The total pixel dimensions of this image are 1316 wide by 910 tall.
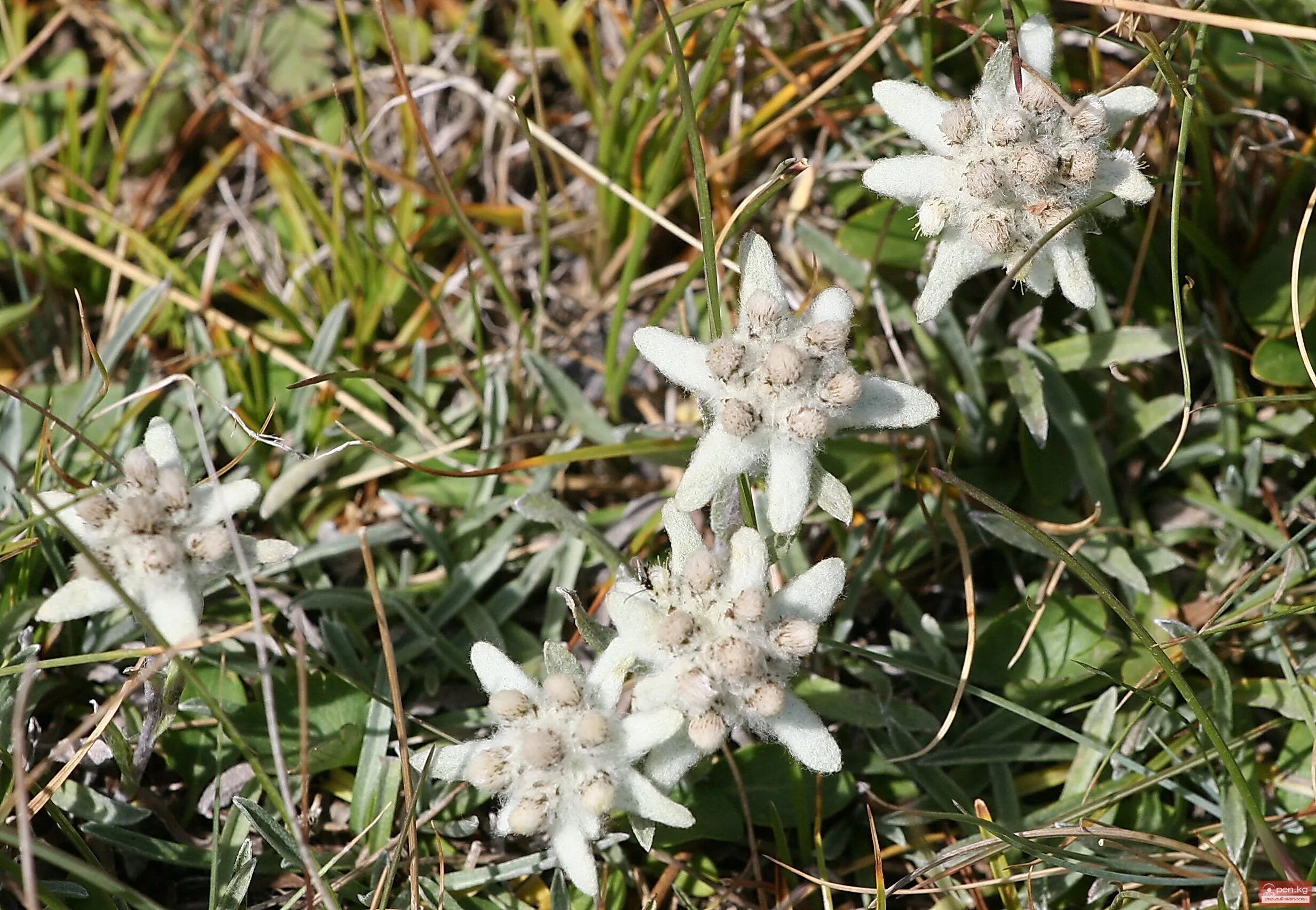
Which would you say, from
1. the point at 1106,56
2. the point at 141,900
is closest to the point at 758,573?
the point at 141,900

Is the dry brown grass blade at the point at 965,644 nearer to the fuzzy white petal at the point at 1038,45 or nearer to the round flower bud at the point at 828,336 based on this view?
the round flower bud at the point at 828,336

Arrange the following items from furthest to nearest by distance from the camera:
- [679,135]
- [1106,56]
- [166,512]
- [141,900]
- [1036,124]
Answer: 1. [1106,56]
2. [679,135]
3. [1036,124]
4. [166,512]
5. [141,900]

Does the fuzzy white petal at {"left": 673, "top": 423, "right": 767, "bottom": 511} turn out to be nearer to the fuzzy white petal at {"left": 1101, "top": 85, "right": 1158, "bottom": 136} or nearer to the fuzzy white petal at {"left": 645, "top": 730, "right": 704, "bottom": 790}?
the fuzzy white petal at {"left": 645, "top": 730, "right": 704, "bottom": 790}

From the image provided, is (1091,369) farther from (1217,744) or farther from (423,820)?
(423,820)

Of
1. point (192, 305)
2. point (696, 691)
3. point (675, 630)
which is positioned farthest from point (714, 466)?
point (192, 305)

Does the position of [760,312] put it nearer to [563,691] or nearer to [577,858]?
[563,691]

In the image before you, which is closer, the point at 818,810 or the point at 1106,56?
the point at 818,810

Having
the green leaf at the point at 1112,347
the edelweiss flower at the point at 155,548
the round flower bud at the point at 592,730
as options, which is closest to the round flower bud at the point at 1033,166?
the green leaf at the point at 1112,347
